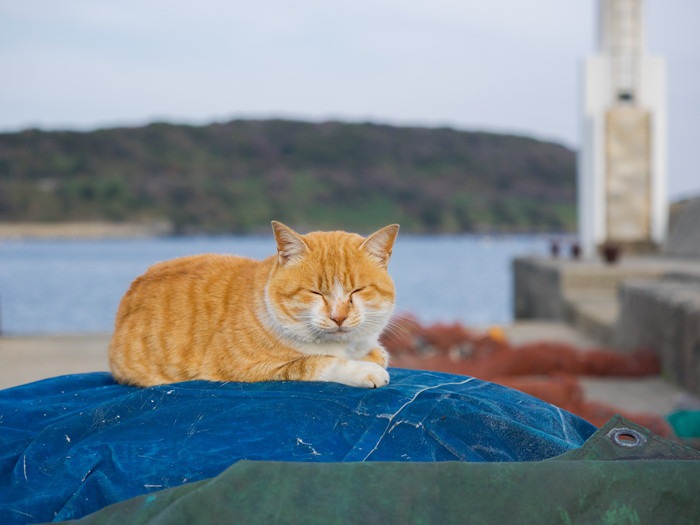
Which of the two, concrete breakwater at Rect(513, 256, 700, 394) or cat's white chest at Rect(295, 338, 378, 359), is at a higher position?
cat's white chest at Rect(295, 338, 378, 359)

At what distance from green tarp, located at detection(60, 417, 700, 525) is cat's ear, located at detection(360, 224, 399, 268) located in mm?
981

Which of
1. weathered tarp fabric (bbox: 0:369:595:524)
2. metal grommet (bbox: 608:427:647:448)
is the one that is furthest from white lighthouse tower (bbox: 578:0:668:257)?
metal grommet (bbox: 608:427:647:448)

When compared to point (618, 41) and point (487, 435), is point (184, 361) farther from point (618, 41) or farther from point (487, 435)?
point (618, 41)

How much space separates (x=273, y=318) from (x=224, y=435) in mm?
540

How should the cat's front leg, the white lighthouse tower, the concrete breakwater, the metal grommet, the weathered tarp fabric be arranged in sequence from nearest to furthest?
1. the metal grommet
2. the weathered tarp fabric
3. the cat's front leg
4. the concrete breakwater
5. the white lighthouse tower

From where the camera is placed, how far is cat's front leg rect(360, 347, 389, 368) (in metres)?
2.50

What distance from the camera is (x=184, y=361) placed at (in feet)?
8.07

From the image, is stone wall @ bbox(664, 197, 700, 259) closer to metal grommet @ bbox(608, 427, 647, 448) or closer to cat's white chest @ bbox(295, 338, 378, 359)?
cat's white chest @ bbox(295, 338, 378, 359)

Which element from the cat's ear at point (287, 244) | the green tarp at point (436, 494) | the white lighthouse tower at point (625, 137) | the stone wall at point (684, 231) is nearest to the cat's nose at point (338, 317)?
the cat's ear at point (287, 244)

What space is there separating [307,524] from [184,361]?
112cm

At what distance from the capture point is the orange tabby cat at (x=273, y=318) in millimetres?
2301

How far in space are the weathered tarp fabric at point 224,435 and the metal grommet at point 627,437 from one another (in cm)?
28

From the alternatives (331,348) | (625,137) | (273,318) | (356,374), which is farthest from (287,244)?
(625,137)

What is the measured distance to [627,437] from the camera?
170 centimetres
